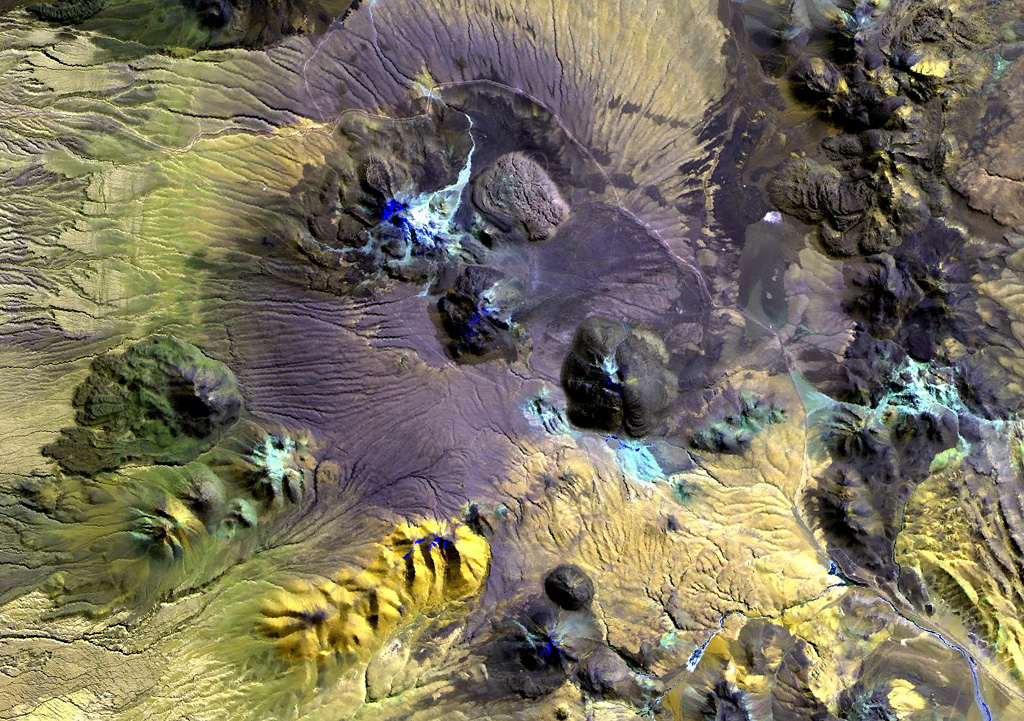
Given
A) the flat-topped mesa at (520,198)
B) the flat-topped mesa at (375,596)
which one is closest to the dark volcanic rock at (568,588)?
the flat-topped mesa at (375,596)

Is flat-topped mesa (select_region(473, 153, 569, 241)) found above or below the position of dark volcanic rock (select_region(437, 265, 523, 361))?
above

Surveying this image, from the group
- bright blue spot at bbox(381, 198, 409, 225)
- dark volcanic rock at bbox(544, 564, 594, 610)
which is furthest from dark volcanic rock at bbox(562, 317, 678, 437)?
bright blue spot at bbox(381, 198, 409, 225)

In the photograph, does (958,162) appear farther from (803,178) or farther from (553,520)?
(553,520)

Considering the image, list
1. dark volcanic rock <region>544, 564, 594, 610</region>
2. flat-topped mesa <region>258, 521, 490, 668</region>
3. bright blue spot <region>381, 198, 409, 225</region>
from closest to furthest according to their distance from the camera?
flat-topped mesa <region>258, 521, 490, 668</region> → dark volcanic rock <region>544, 564, 594, 610</region> → bright blue spot <region>381, 198, 409, 225</region>

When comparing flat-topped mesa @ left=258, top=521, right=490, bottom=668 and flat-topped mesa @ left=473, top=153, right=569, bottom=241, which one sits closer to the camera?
flat-topped mesa @ left=258, top=521, right=490, bottom=668

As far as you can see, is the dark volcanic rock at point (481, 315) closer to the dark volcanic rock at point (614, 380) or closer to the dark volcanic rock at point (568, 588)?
the dark volcanic rock at point (614, 380)

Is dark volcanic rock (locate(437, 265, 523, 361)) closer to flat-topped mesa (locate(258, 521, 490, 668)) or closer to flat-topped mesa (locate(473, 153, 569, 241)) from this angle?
flat-topped mesa (locate(473, 153, 569, 241))

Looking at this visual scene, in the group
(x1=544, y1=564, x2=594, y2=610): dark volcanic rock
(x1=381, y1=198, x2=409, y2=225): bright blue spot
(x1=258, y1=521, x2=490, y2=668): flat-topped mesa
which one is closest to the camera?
(x1=258, y1=521, x2=490, y2=668): flat-topped mesa

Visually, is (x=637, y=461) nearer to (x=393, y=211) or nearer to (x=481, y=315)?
(x=481, y=315)

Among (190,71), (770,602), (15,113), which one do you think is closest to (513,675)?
(770,602)
